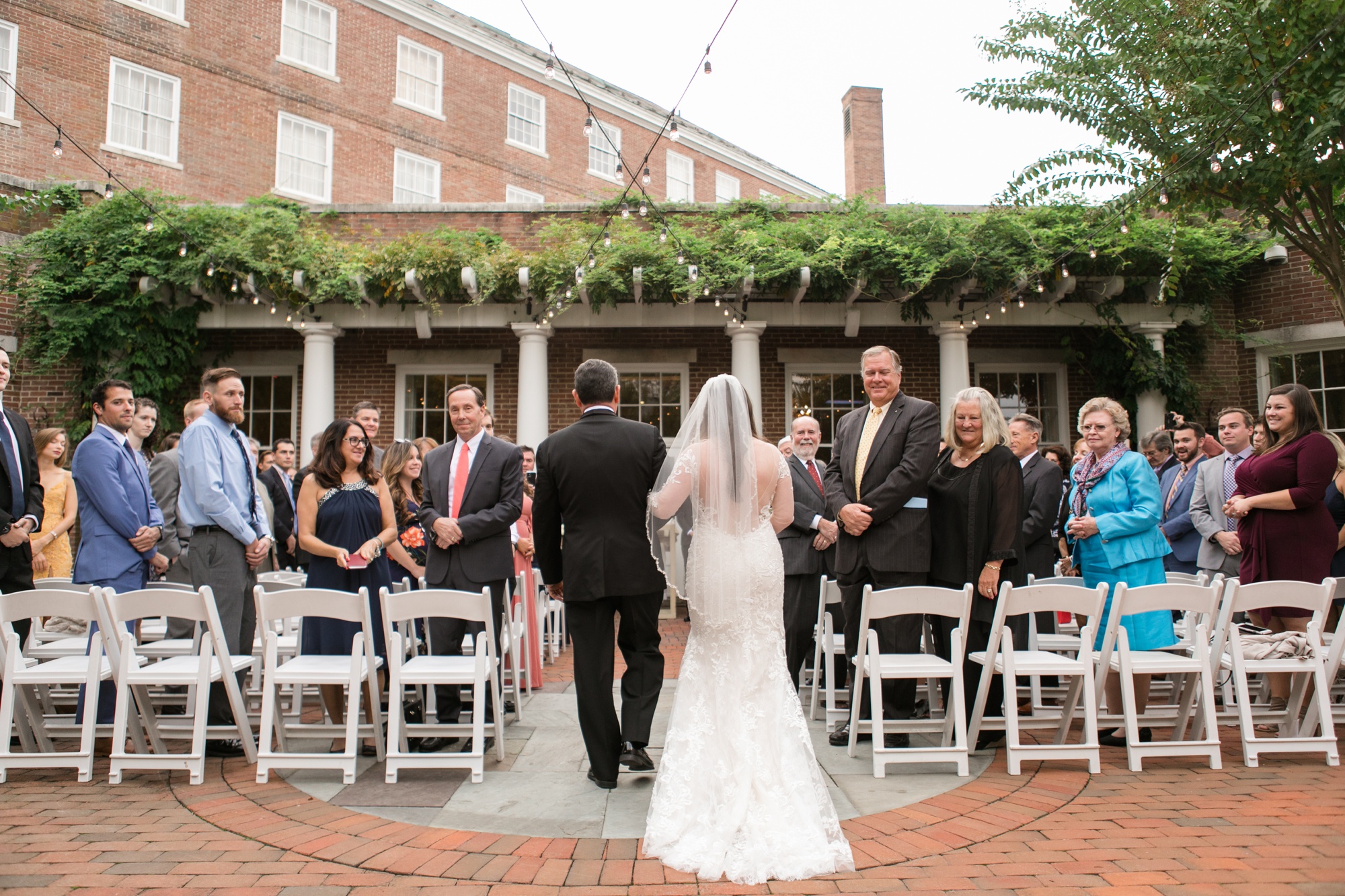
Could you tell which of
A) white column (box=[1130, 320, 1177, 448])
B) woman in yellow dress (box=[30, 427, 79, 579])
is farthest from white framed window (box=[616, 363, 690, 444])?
woman in yellow dress (box=[30, 427, 79, 579])

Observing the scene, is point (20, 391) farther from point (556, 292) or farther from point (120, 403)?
point (120, 403)

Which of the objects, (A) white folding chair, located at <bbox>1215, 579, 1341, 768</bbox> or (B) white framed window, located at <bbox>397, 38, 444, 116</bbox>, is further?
(B) white framed window, located at <bbox>397, 38, 444, 116</bbox>

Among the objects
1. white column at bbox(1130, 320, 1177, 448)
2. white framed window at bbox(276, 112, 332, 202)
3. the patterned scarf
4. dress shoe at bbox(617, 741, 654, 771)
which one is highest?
white framed window at bbox(276, 112, 332, 202)

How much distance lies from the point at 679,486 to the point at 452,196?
65.7 ft

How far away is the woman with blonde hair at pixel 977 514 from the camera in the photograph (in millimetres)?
4480

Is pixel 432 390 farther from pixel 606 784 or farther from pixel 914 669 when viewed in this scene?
pixel 914 669

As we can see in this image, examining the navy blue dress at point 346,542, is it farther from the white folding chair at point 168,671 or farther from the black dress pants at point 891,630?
the black dress pants at point 891,630

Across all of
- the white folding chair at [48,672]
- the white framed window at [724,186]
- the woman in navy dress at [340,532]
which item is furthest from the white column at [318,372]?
the white framed window at [724,186]

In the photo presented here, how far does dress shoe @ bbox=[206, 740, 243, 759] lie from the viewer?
441cm

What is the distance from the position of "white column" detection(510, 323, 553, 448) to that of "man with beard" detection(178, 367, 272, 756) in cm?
594

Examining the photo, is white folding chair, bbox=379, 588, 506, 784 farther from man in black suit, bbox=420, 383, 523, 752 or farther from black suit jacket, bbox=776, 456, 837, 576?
black suit jacket, bbox=776, 456, 837, 576

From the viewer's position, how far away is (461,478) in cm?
485

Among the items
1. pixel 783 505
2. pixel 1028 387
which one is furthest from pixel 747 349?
pixel 783 505

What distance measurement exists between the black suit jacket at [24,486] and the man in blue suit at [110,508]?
0.25 meters
